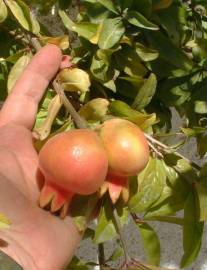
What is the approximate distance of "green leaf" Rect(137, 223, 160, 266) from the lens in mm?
1092

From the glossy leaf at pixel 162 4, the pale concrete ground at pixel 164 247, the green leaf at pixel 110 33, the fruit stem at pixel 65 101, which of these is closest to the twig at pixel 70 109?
the fruit stem at pixel 65 101

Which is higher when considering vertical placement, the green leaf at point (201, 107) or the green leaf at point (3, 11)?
the green leaf at point (3, 11)

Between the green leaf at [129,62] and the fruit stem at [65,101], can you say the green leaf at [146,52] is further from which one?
the fruit stem at [65,101]

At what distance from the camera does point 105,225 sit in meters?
1.00

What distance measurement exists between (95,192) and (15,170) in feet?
0.62

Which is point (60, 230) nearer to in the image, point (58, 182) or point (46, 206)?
point (46, 206)

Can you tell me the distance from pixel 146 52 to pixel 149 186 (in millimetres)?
224

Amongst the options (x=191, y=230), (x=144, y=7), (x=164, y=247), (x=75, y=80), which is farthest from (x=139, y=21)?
(x=164, y=247)

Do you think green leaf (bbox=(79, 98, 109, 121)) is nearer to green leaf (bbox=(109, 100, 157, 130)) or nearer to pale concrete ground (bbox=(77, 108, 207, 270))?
green leaf (bbox=(109, 100, 157, 130))

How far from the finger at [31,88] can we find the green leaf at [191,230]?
31 cm

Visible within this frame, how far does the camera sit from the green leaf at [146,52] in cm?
106

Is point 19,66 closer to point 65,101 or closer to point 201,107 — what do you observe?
point 65,101

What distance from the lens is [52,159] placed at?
0.88 m

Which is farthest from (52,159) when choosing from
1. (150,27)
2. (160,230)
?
(160,230)
